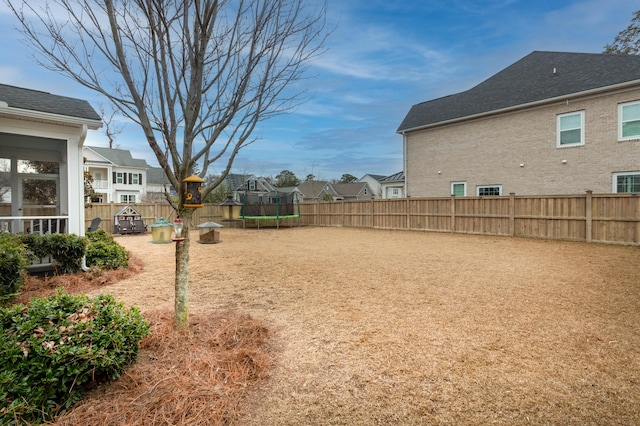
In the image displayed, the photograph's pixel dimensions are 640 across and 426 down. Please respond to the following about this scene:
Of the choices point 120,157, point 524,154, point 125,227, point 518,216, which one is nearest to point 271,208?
point 125,227

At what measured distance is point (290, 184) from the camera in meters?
54.3

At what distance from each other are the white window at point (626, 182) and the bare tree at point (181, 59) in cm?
1339

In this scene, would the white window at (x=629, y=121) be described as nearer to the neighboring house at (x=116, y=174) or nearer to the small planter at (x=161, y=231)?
the small planter at (x=161, y=231)

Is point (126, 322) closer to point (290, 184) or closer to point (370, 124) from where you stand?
point (370, 124)

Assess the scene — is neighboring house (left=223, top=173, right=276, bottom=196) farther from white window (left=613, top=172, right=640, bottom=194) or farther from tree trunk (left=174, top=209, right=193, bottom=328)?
tree trunk (left=174, top=209, right=193, bottom=328)

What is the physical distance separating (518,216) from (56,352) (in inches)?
509

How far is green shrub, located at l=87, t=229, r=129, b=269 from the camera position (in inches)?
253

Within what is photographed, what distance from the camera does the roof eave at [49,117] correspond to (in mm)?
5262

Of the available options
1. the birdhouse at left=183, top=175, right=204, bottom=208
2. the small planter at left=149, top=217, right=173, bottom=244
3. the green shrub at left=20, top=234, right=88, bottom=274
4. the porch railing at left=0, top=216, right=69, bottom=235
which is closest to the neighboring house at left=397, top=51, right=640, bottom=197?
the small planter at left=149, top=217, right=173, bottom=244

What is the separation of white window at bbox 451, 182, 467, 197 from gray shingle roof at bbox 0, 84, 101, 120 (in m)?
14.8

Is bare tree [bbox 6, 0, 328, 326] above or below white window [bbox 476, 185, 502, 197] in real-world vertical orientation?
above

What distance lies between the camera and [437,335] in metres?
3.45

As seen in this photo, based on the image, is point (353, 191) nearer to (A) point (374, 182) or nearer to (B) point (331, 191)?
(B) point (331, 191)

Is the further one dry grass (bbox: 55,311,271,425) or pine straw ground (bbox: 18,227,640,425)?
pine straw ground (bbox: 18,227,640,425)
